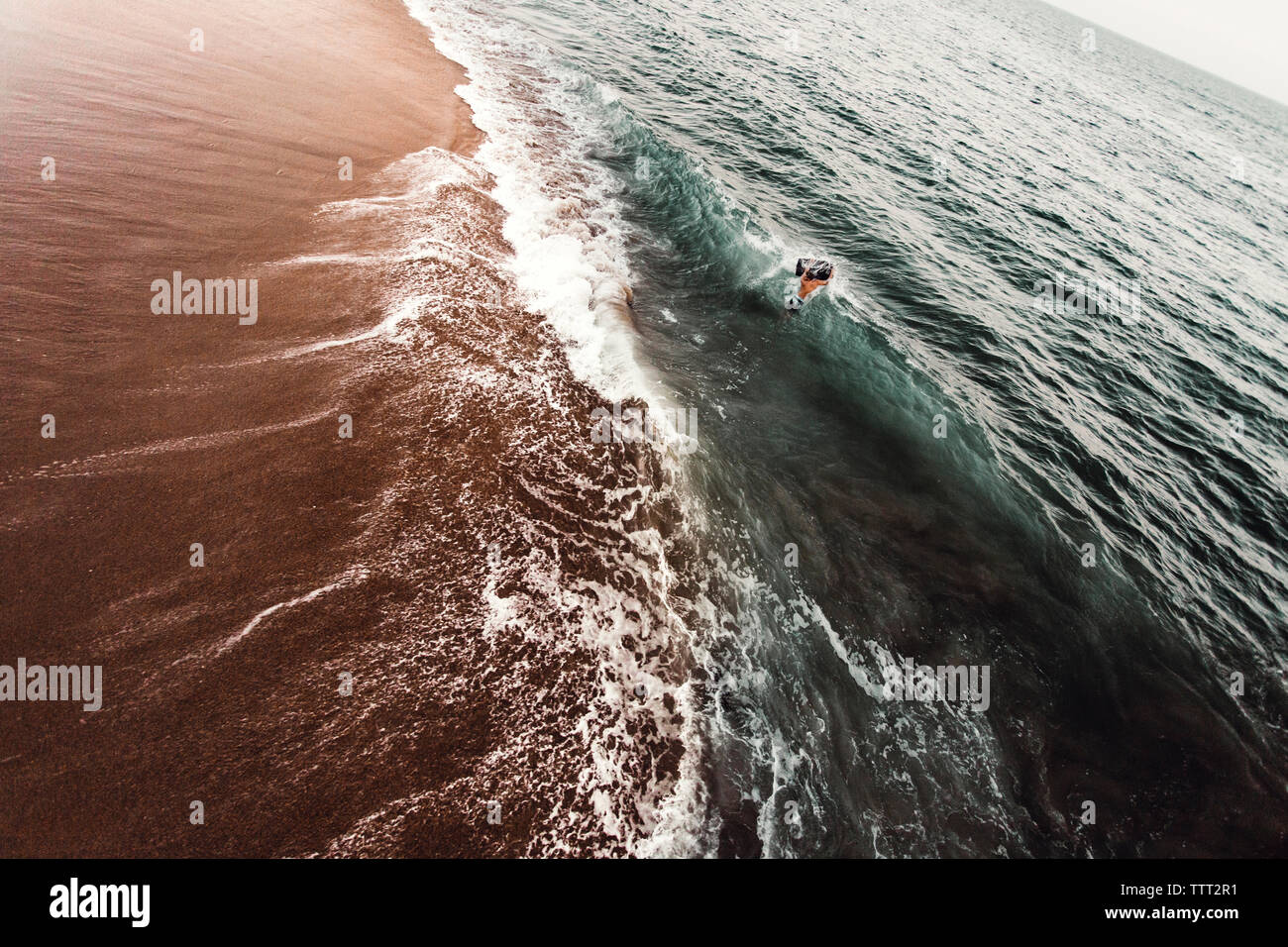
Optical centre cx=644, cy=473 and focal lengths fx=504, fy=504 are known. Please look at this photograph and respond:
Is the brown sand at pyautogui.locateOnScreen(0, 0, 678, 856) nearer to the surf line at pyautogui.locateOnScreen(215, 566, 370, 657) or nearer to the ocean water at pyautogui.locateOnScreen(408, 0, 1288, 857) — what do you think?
the surf line at pyautogui.locateOnScreen(215, 566, 370, 657)

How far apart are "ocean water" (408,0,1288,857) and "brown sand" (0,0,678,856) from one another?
1684 millimetres

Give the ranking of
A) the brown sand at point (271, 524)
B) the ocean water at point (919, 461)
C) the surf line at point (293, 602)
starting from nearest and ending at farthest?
the brown sand at point (271, 524)
the surf line at point (293, 602)
the ocean water at point (919, 461)

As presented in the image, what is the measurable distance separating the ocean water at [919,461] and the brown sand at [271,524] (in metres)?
1.68

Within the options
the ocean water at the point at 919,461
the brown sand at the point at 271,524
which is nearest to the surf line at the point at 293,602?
the brown sand at the point at 271,524

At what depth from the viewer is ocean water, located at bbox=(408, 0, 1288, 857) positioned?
7090mm

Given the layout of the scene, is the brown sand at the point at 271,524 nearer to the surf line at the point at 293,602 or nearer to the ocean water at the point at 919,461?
the surf line at the point at 293,602

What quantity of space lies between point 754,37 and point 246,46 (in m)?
36.3

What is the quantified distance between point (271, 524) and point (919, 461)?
1241 cm

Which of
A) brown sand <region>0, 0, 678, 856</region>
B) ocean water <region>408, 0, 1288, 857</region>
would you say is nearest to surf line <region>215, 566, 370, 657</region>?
brown sand <region>0, 0, 678, 856</region>

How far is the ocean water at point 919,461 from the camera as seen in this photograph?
7.09 meters

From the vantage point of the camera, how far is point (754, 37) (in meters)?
39.1

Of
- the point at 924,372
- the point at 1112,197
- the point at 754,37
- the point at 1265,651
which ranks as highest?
the point at 754,37

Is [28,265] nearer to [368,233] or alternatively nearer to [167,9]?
[368,233]
